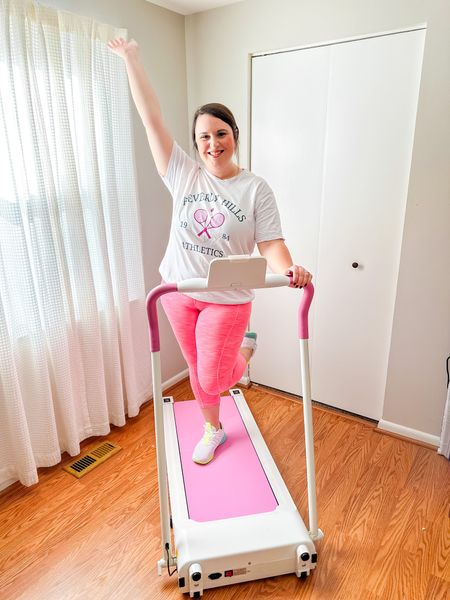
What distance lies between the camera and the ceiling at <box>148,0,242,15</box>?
244 cm

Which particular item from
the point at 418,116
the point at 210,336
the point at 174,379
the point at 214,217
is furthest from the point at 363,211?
the point at 174,379

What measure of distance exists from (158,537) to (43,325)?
1128 mm

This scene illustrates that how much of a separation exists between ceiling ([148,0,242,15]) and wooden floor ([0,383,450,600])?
8.29 feet

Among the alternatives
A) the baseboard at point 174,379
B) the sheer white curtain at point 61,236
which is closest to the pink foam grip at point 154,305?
the sheer white curtain at point 61,236

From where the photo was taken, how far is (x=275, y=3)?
236 cm

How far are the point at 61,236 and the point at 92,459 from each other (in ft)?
4.05

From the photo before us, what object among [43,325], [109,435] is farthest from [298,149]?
[109,435]

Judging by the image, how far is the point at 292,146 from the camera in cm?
255

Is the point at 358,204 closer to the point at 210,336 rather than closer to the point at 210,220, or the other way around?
the point at 210,220

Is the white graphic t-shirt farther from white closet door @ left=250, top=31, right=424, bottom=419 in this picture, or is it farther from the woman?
white closet door @ left=250, top=31, right=424, bottom=419

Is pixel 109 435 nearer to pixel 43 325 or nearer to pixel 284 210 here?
pixel 43 325

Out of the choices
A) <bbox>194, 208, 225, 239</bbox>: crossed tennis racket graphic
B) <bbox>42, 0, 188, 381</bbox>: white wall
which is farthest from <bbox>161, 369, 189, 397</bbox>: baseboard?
<bbox>194, 208, 225, 239</bbox>: crossed tennis racket graphic

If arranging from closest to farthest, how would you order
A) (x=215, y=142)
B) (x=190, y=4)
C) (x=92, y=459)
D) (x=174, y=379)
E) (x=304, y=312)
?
(x=304, y=312) < (x=215, y=142) < (x=92, y=459) < (x=190, y=4) < (x=174, y=379)

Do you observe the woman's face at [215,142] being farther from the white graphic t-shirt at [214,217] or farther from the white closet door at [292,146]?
the white closet door at [292,146]
